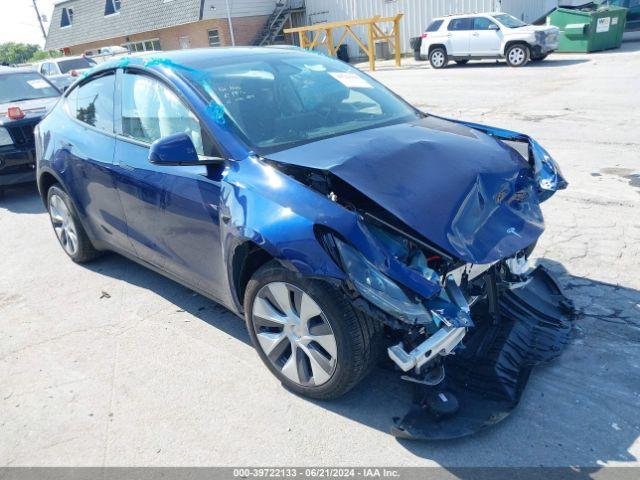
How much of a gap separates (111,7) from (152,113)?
36.1 m

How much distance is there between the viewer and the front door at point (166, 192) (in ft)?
10.5

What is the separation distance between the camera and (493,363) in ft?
9.38

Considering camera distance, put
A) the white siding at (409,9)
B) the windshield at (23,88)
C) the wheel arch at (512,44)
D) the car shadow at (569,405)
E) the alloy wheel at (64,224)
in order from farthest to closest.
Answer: the white siding at (409,9)
the wheel arch at (512,44)
the windshield at (23,88)
the alloy wheel at (64,224)
the car shadow at (569,405)

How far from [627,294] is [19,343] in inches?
169

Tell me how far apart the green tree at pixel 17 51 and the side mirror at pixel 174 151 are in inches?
2896

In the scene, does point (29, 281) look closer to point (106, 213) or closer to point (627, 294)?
point (106, 213)

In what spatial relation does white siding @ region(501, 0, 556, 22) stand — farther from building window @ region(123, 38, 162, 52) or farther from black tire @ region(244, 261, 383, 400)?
black tire @ region(244, 261, 383, 400)

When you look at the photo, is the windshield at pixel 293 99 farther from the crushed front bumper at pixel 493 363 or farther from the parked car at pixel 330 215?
the crushed front bumper at pixel 493 363

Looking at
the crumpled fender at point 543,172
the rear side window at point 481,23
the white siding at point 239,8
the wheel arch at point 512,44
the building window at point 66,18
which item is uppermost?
the building window at point 66,18

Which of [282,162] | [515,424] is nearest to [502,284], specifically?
[515,424]

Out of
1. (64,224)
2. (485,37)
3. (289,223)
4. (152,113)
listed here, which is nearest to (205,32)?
(485,37)

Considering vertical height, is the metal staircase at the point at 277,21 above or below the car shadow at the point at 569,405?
above

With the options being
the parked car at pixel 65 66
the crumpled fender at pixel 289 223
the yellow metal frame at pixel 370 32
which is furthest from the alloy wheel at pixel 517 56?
the crumpled fender at pixel 289 223

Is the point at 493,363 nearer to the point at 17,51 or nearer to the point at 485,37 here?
the point at 485,37
